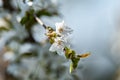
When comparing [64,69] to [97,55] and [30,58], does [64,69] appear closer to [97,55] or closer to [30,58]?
[30,58]

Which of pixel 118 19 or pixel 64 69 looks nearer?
pixel 64 69

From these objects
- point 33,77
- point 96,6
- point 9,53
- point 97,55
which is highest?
point 96,6

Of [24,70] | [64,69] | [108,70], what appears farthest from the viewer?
[108,70]

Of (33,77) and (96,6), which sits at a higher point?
(96,6)

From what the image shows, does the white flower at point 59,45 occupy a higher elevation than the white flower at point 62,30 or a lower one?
lower

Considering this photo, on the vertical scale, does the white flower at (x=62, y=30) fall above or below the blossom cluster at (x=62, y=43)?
above

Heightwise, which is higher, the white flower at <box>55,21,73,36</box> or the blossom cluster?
the white flower at <box>55,21,73,36</box>

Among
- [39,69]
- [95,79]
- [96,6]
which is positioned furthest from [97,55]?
[39,69]

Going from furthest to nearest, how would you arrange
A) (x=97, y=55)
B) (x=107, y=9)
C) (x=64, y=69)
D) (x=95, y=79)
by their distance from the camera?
(x=95, y=79) < (x=107, y=9) < (x=97, y=55) < (x=64, y=69)

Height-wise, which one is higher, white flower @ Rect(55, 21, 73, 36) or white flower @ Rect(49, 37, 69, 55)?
white flower @ Rect(55, 21, 73, 36)

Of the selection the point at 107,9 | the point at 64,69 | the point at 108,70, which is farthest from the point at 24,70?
the point at 108,70
